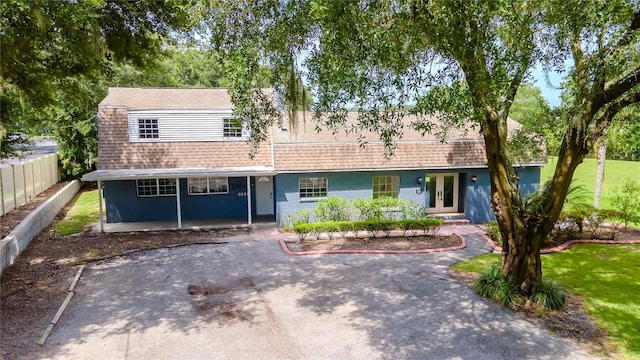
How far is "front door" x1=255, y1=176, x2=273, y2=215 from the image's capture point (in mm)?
18547

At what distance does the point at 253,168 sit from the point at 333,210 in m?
3.59

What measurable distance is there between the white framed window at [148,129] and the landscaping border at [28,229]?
4603mm

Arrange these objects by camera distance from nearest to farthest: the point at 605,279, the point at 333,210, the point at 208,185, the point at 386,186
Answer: the point at 605,279
the point at 333,210
the point at 386,186
the point at 208,185

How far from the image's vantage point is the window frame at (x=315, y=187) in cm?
1703

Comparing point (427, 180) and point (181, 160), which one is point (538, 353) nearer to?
point (427, 180)

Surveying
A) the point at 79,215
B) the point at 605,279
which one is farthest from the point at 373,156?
the point at 79,215

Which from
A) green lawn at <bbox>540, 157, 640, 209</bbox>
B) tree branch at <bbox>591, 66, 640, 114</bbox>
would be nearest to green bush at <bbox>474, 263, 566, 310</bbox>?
tree branch at <bbox>591, 66, 640, 114</bbox>

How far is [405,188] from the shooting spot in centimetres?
1756

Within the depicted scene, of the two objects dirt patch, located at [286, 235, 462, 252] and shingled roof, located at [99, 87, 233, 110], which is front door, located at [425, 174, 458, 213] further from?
shingled roof, located at [99, 87, 233, 110]

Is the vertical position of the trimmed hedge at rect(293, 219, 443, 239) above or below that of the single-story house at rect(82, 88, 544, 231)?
below

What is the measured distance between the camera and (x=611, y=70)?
6.77 m

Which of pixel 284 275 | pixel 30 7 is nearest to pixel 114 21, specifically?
pixel 30 7

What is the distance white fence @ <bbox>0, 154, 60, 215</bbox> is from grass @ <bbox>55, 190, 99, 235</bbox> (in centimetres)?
170

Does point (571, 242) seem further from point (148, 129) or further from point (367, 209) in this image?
point (148, 129)
